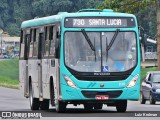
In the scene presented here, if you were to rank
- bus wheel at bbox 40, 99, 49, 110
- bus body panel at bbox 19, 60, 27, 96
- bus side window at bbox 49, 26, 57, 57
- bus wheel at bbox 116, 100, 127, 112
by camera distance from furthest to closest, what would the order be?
bus body panel at bbox 19, 60, 27, 96 → bus wheel at bbox 40, 99, 49, 110 → bus side window at bbox 49, 26, 57, 57 → bus wheel at bbox 116, 100, 127, 112

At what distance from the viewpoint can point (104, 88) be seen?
1034 inches

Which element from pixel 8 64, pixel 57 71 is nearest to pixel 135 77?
pixel 57 71

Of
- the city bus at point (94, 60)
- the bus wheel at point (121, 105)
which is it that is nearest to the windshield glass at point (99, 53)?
the city bus at point (94, 60)

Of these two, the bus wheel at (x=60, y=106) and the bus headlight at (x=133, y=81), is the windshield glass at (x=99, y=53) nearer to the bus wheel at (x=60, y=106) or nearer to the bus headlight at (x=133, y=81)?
the bus headlight at (x=133, y=81)

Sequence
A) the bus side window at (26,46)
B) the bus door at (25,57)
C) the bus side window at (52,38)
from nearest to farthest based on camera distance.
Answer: the bus side window at (52,38) → the bus side window at (26,46) → the bus door at (25,57)

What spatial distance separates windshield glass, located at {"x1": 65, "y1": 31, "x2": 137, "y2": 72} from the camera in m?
26.5

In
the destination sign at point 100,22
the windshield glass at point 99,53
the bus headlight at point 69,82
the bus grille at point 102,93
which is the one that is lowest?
the bus grille at point 102,93

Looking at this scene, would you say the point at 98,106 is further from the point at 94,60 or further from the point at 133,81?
the point at 94,60

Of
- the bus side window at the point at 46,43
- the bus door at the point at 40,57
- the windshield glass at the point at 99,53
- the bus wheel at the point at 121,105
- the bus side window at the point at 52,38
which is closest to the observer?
the windshield glass at the point at 99,53

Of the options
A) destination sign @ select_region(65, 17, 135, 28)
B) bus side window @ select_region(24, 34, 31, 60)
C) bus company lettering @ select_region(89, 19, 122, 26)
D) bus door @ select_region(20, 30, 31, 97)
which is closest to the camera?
destination sign @ select_region(65, 17, 135, 28)

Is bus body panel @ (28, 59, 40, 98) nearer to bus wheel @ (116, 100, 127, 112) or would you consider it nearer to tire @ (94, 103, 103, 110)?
tire @ (94, 103, 103, 110)

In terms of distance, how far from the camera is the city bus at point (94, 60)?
2625 centimetres

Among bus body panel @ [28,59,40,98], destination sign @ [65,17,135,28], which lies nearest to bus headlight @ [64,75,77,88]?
destination sign @ [65,17,135,28]

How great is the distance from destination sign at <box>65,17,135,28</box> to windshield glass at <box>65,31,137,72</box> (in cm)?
23
